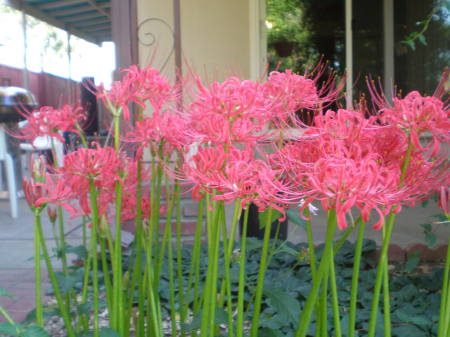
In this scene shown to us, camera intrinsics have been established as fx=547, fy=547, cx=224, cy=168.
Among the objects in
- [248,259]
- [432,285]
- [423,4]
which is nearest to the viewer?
[432,285]

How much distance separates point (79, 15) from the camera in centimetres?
451

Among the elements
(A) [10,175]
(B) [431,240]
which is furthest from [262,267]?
(A) [10,175]

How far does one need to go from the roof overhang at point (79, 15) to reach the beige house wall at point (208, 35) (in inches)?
13.4

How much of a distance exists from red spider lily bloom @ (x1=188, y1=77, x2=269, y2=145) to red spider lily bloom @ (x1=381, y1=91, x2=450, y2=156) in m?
0.24

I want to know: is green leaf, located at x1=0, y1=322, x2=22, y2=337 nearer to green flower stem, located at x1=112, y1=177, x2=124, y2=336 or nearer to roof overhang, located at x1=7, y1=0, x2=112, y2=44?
green flower stem, located at x1=112, y1=177, x2=124, y2=336

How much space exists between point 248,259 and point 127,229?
46.9 inches

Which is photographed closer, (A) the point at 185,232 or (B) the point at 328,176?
(B) the point at 328,176

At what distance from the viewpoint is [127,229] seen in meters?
4.16

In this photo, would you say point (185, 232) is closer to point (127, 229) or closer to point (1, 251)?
point (127, 229)

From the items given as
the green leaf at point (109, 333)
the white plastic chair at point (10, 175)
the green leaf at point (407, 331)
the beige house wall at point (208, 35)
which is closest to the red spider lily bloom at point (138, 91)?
the green leaf at point (109, 333)

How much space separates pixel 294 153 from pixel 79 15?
3942 millimetres

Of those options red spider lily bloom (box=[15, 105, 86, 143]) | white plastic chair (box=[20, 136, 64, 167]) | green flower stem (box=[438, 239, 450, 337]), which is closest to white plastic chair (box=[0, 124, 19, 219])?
white plastic chair (box=[20, 136, 64, 167])

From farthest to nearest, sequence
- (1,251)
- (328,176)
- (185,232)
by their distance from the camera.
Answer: (1,251)
(185,232)
(328,176)

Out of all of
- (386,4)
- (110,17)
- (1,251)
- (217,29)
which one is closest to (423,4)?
(386,4)
